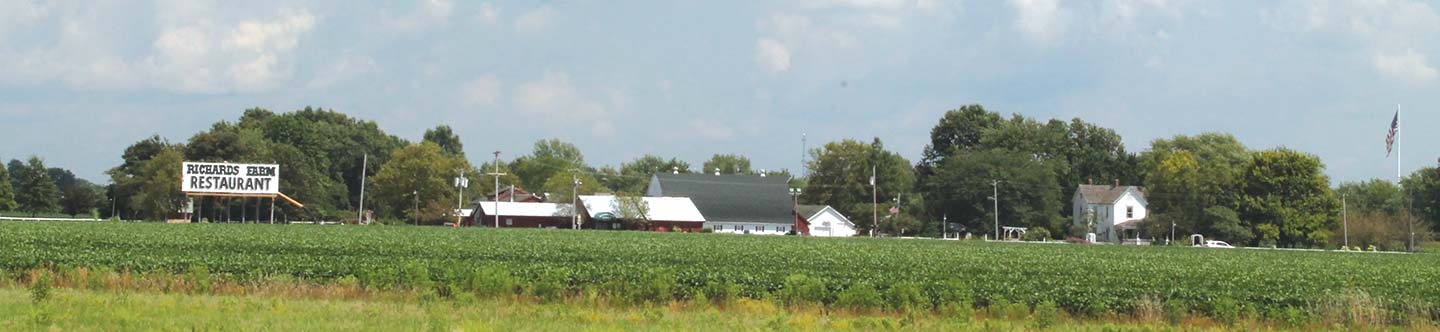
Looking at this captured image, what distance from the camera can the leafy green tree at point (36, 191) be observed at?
131 m

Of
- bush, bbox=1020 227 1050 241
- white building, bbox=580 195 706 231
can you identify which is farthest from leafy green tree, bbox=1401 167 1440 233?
white building, bbox=580 195 706 231

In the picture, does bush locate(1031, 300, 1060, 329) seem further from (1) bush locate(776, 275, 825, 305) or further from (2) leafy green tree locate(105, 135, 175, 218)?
(2) leafy green tree locate(105, 135, 175, 218)

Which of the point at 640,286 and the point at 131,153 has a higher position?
the point at 131,153

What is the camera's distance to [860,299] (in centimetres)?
2356

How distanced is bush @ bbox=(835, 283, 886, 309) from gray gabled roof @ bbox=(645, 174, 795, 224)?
103 meters

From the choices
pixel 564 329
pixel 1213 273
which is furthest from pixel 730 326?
pixel 1213 273

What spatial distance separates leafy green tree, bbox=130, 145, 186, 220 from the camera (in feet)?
347

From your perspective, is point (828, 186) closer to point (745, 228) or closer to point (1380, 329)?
point (745, 228)

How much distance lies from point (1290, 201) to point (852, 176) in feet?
172

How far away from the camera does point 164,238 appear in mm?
47000

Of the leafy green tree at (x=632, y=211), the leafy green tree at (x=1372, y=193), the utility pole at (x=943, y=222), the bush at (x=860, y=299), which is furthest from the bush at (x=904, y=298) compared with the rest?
A: the leafy green tree at (x=1372, y=193)

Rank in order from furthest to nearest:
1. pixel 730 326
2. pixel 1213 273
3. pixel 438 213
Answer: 1. pixel 438 213
2. pixel 1213 273
3. pixel 730 326

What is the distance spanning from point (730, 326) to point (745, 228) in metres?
107

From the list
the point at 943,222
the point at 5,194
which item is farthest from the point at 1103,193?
the point at 5,194
